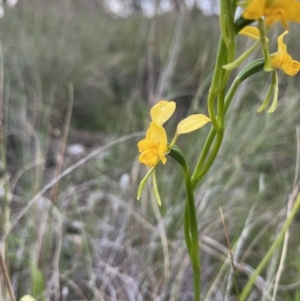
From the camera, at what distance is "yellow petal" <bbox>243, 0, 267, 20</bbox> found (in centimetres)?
28

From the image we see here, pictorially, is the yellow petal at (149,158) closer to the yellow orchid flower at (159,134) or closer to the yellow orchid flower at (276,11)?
the yellow orchid flower at (159,134)

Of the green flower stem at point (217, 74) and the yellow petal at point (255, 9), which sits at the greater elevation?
the yellow petal at point (255, 9)

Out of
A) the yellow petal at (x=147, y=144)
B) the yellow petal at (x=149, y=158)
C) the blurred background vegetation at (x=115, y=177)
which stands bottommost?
the blurred background vegetation at (x=115, y=177)

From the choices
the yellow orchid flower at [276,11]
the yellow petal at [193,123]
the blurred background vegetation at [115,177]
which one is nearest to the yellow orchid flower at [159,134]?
the yellow petal at [193,123]

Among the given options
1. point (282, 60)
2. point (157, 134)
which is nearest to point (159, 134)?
point (157, 134)

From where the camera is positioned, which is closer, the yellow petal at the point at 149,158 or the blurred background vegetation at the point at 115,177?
the yellow petal at the point at 149,158

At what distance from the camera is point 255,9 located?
0.93 ft

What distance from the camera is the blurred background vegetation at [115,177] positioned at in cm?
78

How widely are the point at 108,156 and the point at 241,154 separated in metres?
0.56

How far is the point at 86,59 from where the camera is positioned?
2.05 meters

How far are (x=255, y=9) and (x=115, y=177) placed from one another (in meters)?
1.06

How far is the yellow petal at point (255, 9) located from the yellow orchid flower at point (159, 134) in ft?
0.34

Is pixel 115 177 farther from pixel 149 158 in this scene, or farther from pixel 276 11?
pixel 276 11

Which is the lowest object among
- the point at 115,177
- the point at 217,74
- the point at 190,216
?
the point at 115,177
